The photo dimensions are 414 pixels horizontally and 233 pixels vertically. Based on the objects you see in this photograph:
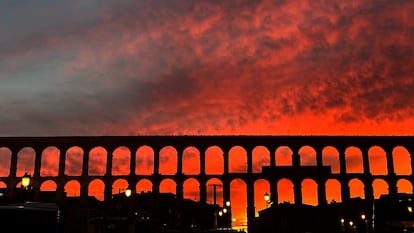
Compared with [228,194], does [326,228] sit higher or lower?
lower

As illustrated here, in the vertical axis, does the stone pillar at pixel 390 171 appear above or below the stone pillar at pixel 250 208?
above

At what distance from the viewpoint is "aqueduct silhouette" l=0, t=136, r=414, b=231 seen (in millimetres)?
79000

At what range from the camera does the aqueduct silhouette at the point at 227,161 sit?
7900cm

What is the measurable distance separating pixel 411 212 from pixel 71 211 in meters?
37.0

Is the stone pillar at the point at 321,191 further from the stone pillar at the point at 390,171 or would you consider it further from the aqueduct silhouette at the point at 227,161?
the stone pillar at the point at 390,171

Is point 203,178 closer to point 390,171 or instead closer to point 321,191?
point 321,191

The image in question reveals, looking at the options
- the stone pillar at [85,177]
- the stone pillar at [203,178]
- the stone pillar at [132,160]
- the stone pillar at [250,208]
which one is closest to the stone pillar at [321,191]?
the stone pillar at [250,208]

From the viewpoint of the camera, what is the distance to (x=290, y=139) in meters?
81.1

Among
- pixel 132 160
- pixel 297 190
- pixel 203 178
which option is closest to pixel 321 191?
pixel 297 190

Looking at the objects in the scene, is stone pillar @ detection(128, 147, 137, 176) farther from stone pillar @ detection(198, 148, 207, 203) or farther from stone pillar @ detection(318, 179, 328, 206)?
stone pillar @ detection(318, 179, 328, 206)

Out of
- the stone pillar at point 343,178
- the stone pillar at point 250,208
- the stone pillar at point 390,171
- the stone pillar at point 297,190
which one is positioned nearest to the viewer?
the stone pillar at point 250,208

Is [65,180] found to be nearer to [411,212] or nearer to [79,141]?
[79,141]

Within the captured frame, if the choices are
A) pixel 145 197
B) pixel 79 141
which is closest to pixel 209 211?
pixel 145 197

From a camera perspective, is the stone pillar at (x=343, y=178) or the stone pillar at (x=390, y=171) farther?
the stone pillar at (x=343, y=178)
